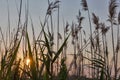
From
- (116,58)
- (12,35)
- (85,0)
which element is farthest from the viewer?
(85,0)

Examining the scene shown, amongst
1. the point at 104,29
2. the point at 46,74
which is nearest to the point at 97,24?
the point at 104,29

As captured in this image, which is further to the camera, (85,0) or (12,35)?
(85,0)

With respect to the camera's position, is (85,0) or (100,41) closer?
(100,41)

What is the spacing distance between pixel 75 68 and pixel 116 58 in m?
1.88

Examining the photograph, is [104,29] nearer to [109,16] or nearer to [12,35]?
[109,16]

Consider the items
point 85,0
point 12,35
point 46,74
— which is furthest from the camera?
point 85,0

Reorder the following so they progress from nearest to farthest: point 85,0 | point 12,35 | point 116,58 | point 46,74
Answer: point 46,74 < point 12,35 < point 116,58 < point 85,0

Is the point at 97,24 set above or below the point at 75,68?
above

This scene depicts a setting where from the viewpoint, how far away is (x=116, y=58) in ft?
17.3

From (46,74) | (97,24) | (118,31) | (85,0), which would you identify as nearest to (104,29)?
(97,24)

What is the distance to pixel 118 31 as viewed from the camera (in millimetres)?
5582

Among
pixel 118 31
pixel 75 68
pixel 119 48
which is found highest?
pixel 118 31

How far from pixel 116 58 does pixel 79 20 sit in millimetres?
1874

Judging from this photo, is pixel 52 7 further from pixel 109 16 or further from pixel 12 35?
pixel 109 16
